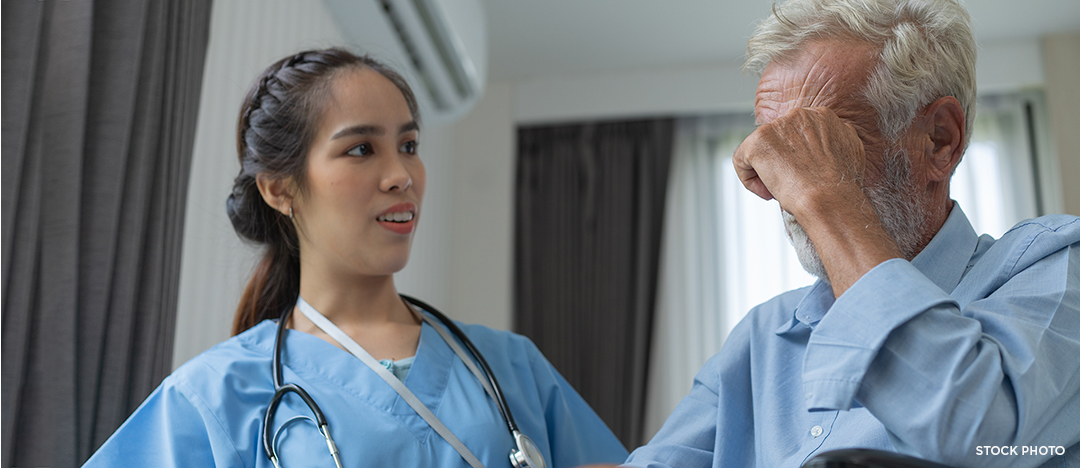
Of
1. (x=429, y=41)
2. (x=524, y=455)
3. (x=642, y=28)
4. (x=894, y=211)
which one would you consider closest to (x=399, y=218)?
(x=524, y=455)

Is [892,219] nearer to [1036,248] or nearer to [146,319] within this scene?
[1036,248]

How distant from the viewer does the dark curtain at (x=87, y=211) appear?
1016mm

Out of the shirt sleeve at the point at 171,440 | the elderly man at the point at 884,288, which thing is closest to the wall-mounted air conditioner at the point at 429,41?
the shirt sleeve at the point at 171,440

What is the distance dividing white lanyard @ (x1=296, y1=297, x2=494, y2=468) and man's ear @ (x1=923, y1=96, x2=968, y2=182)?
69 centimetres

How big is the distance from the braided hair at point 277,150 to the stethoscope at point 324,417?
4.7 inches

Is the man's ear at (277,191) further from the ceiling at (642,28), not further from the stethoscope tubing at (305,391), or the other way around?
the ceiling at (642,28)

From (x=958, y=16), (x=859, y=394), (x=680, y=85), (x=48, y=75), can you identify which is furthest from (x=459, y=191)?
(x=859, y=394)

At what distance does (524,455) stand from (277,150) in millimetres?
621

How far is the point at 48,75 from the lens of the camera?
1.11m

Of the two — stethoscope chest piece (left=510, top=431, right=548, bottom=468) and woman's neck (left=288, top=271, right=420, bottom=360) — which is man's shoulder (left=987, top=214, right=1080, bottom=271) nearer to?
stethoscope chest piece (left=510, top=431, right=548, bottom=468)

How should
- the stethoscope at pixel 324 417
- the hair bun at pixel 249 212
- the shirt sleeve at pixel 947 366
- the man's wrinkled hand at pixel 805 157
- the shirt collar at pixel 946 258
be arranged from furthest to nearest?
the hair bun at pixel 249 212 → the stethoscope at pixel 324 417 → the shirt collar at pixel 946 258 → the man's wrinkled hand at pixel 805 157 → the shirt sleeve at pixel 947 366

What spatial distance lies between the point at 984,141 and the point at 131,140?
11.6 feet

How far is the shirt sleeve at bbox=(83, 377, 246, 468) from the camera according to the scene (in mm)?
984

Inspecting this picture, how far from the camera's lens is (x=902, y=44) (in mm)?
902
